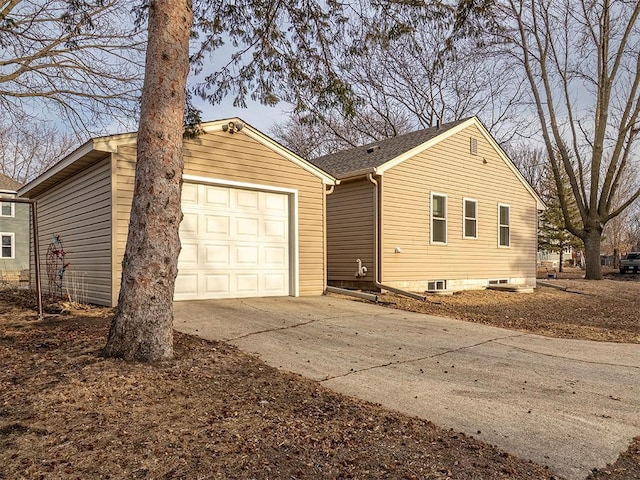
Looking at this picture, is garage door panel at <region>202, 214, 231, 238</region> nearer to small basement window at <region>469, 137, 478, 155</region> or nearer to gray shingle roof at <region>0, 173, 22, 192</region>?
small basement window at <region>469, 137, 478, 155</region>

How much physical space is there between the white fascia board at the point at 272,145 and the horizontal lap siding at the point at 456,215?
2.09m

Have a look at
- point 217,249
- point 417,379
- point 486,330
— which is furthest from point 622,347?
point 217,249

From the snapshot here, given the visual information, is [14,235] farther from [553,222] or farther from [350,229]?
[553,222]

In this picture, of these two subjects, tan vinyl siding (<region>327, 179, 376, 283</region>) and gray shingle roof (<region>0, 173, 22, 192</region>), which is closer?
tan vinyl siding (<region>327, 179, 376, 283</region>)

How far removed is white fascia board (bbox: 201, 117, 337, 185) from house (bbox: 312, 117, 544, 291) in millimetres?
1615

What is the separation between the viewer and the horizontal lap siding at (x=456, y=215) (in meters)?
12.5

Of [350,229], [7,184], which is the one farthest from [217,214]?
[7,184]

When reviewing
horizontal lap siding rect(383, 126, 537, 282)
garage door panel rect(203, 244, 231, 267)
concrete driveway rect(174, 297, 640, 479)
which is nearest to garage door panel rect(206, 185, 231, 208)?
garage door panel rect(203, 244, 231, 267)

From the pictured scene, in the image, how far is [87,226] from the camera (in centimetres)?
905

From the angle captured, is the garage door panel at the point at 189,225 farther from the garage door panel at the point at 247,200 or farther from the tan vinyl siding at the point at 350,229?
the tan vinyl siding at the point at 350,229

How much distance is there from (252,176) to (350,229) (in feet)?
13.2

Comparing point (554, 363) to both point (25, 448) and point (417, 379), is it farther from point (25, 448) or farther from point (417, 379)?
point (25, 448)

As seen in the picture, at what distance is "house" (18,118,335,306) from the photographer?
8023mm

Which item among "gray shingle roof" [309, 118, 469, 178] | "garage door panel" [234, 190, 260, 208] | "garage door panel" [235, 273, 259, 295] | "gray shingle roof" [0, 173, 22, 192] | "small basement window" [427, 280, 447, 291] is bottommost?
"small basement window" [427, 280, 447, 291]
